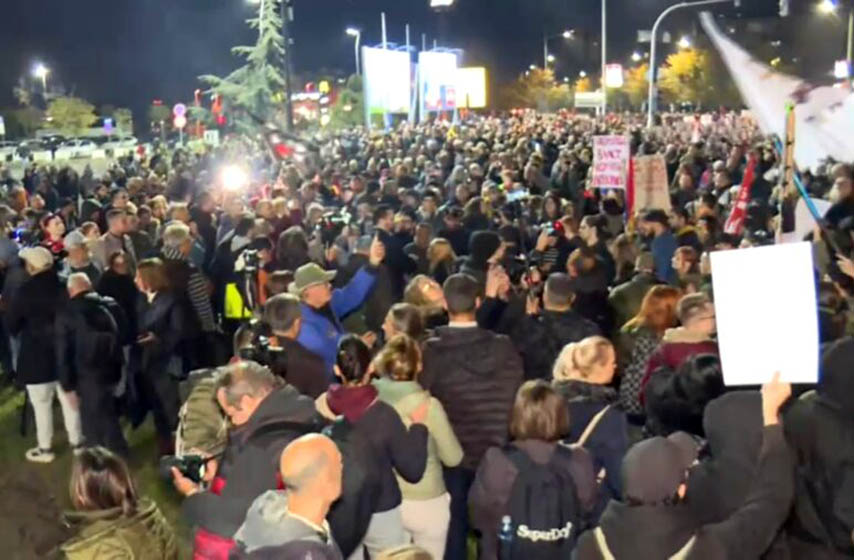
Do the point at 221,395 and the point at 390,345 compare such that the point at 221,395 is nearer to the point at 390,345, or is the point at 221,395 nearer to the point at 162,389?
the point at 390,345

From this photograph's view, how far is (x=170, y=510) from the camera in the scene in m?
7.86

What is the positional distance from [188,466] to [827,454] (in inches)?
102

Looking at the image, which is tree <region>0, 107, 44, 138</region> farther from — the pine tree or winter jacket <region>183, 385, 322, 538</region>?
winter jacket <region>183, 385, 322, 538</region>

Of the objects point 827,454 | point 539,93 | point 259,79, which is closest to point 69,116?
point 259,79

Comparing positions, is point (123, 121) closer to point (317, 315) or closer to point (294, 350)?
point (317, 315)

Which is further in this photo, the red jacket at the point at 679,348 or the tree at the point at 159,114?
the tree at the point at 159,114

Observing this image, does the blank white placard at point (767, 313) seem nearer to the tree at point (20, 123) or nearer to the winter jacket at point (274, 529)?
the winter jacket at point (274, 529)

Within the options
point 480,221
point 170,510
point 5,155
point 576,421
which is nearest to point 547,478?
point 576,421

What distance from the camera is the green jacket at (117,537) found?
3.94m

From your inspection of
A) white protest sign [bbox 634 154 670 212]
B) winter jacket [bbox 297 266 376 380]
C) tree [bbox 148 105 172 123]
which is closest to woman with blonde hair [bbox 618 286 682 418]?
winter jacket [bbox 297 266 376 380]

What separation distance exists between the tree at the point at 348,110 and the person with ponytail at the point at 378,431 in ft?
146

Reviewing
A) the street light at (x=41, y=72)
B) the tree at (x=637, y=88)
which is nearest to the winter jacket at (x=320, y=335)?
the street light at (x=41, y=72)

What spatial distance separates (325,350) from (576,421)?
90.9 inches

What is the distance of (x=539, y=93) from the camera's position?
85.1 metres
